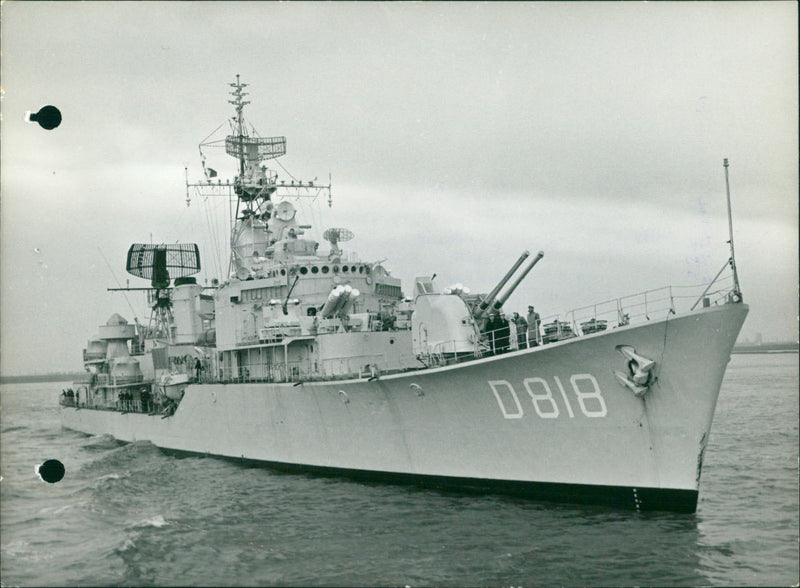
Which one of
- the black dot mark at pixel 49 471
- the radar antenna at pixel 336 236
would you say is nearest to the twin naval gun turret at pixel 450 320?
the radar antenna at pixel 336 236

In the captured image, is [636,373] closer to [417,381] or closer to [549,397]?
[549,397]

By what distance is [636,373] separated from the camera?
12.0 m

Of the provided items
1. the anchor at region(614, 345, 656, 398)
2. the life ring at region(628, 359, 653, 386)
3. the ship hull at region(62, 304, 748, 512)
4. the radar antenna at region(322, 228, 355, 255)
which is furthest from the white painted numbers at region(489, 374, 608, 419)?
the radar antenna at region(322, 228, 355, 255)

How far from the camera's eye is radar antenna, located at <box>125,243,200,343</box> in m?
29.7

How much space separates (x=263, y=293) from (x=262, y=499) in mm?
7766

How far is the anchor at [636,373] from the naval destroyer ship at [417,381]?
0.08 ft

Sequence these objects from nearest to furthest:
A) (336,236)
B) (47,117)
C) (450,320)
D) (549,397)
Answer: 1. (47,117)
2. (549,397)
3. (450,320)
4. (336,236)

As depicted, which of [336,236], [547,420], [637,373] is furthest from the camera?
[336,236]

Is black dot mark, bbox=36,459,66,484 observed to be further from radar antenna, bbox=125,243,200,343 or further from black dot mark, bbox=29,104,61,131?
radar antenna, bbox=125,243,200,343

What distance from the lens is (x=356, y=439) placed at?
16438 millimetres

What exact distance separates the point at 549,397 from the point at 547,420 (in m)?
0.47

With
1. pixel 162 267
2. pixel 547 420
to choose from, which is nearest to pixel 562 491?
pixel 547 420

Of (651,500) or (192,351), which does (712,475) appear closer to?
(651,500)

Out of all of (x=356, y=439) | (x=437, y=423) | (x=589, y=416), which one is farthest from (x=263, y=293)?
(x=589, y=416)
